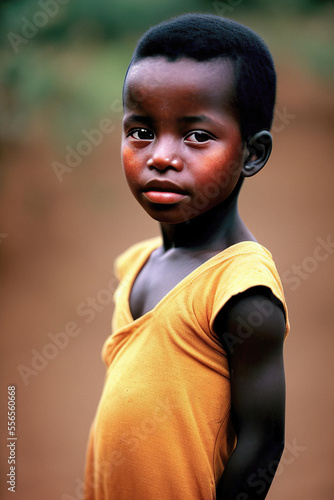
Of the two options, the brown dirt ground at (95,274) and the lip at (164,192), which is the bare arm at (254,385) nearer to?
the lip at (164,192)

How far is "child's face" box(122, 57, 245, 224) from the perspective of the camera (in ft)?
4.09

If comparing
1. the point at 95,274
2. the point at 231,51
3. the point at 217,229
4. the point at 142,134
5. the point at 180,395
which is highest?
the point at 231,51

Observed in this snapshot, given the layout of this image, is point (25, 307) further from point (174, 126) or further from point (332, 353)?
point (174, 126)

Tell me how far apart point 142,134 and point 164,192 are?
0.16m

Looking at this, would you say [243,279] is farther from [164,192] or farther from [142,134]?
[142,134]

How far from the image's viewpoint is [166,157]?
1241 millimetres

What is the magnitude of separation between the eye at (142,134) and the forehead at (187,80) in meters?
0.07

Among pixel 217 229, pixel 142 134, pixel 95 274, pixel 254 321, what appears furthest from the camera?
pixel 95 274

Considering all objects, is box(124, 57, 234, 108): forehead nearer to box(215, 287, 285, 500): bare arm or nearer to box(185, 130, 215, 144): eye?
box(185, 130, 215, 144): eye

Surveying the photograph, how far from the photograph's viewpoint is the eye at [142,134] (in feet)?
4.32

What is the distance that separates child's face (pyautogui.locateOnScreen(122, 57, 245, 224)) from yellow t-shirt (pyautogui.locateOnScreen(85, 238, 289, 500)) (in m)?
0.19

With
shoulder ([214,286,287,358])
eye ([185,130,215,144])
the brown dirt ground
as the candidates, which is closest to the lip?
eye ([185,130,215,144])

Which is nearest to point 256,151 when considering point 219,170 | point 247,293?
point 219,170

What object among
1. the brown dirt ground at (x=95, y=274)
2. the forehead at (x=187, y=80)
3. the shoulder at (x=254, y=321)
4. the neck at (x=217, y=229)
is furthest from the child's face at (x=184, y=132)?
the brown dirt ground at (x=95, y=274)
